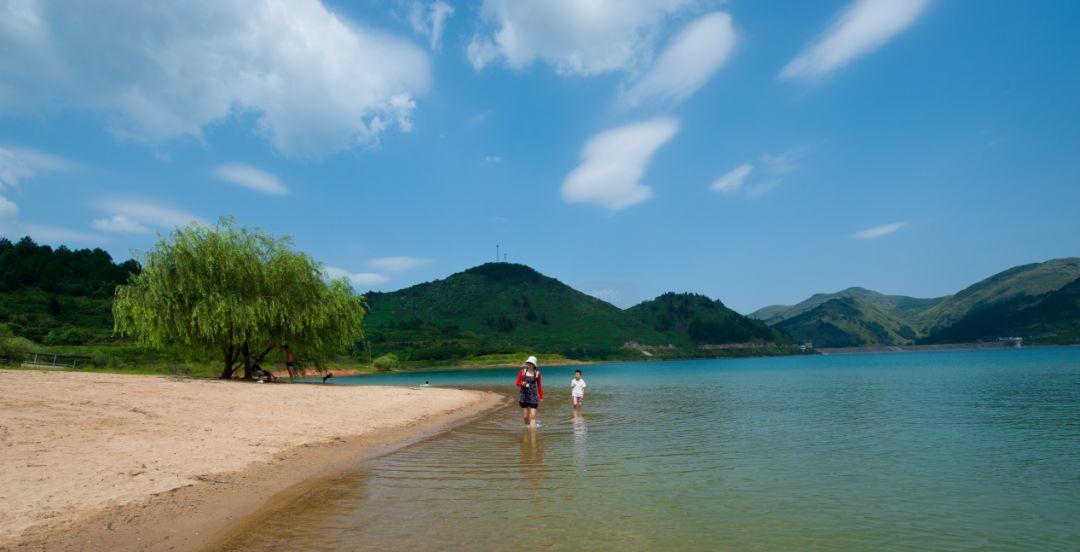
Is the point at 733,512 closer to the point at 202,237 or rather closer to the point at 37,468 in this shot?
the point at 37,468

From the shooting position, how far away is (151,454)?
1313cm

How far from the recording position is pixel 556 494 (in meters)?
12.2

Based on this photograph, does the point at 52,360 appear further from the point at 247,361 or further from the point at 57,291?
the point at 57,291

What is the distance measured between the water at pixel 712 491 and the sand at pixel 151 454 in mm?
1592

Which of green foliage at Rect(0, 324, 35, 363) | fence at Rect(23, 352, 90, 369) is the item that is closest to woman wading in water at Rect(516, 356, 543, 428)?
fence at Rect(23, 352, 90, 369)

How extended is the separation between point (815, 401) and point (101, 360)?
6081 cm

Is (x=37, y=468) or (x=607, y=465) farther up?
(x=37, y=468)

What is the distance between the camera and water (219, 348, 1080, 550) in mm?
9305

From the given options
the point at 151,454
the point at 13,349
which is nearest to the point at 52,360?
the point at 13,349

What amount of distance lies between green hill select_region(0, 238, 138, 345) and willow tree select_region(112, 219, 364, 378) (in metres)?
52.8

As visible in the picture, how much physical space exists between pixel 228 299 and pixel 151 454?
2636 centimetres

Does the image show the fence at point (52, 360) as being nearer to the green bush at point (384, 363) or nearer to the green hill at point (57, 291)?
the green hill at point (57, 291)

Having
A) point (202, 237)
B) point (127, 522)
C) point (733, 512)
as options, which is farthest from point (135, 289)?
point (733, 512)

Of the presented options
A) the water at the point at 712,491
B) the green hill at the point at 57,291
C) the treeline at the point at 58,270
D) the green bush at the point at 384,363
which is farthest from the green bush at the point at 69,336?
the water at the point at 712,491
